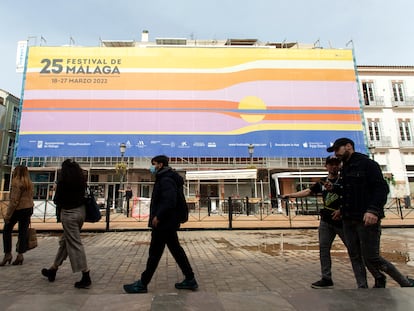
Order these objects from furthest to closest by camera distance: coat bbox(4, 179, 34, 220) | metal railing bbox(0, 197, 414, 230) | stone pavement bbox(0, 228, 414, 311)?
metal railing bbox(0, 197, 414, 230)
coat bbox(4, 179, 34, 220)
stone pavement bbox(0, 228, 414, 311)

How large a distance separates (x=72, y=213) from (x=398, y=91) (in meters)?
33.6

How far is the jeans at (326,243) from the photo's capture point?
342cm

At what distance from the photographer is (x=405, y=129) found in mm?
28234

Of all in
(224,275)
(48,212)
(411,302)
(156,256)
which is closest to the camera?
(411,302)

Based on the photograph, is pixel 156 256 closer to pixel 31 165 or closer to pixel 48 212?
pixel 48 212

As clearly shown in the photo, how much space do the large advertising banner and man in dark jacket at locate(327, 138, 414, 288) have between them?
64.2ft

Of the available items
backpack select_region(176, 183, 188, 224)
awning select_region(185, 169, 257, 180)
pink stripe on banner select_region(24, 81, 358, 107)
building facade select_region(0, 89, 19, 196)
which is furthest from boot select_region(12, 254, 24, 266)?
building facade select_region(0, 89, 19, 196)

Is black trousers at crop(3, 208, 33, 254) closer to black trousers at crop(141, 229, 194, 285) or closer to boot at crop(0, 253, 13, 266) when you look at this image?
boot at crop(0, 253, 13, 266)

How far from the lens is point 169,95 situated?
944 inches

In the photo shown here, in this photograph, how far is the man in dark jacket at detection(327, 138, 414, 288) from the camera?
112 inches

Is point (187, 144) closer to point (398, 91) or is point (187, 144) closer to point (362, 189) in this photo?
point (362, 189)

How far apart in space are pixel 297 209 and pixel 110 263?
1296 centimetres

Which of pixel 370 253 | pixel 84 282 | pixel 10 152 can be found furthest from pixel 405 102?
pixel 10 152

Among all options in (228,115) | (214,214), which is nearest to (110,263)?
(214,214)
